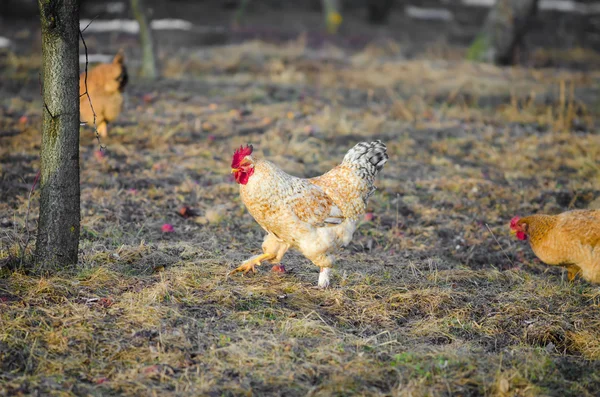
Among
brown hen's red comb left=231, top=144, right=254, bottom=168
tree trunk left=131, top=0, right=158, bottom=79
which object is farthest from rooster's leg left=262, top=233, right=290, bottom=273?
tree trunk left=131, top=0, right=158, bottom=79

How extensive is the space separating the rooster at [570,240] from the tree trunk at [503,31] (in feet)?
35.3

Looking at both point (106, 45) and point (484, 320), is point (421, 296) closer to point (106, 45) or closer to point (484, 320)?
point (484, 320)

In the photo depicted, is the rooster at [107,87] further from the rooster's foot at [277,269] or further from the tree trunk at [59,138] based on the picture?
the rooster's foot at [277,269]

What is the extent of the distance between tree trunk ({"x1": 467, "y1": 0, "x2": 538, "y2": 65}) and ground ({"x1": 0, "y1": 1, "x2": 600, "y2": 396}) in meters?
3.53

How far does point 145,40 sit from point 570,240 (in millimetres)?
9284

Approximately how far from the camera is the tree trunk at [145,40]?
11.6 meters

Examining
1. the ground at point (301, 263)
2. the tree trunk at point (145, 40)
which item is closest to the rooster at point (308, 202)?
the ground at point (301, 263)

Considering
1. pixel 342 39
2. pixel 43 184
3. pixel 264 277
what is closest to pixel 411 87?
pixel 342 39

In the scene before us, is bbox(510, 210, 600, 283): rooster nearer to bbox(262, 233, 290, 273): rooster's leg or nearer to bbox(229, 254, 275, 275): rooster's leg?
bbox(262, 233, 290, 273): rooster's leg

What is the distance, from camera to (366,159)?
506 cm

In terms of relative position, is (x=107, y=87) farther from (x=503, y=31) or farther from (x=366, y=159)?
(x=503, y=31)

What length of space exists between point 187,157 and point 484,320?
16.2 feet

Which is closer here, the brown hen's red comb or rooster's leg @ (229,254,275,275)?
the brown hen's red comb

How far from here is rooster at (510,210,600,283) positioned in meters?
5.04
